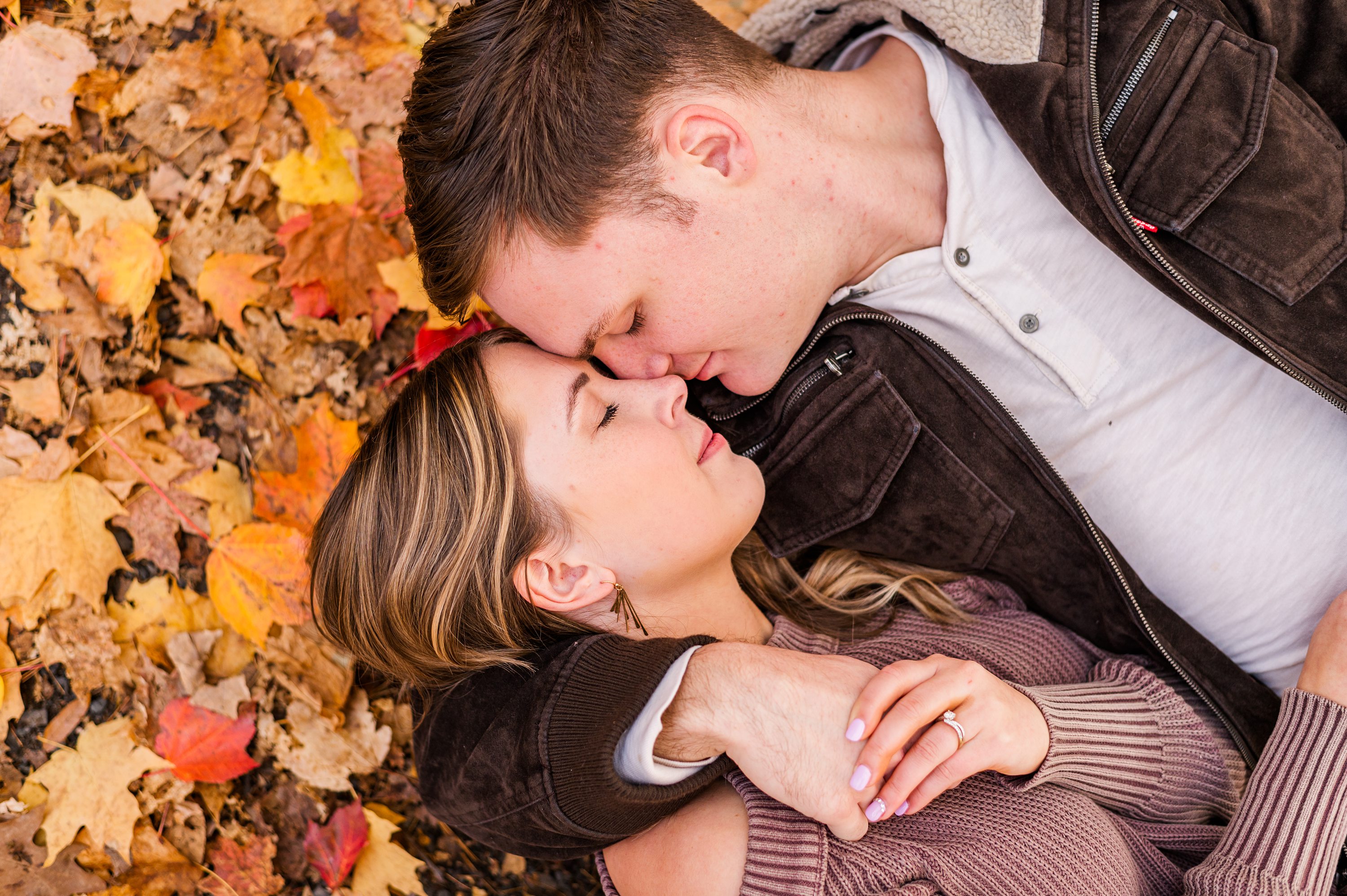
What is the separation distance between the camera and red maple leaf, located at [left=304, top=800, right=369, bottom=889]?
2721 millimetres

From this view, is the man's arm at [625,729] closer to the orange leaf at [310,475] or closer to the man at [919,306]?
the man at [919,306]

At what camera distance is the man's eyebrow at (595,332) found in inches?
85.0

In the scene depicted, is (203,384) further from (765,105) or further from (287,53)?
(765,105)

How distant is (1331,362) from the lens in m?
2.22

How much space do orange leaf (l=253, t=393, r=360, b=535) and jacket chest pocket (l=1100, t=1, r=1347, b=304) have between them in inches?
92.1

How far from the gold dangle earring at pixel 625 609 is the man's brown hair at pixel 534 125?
31.7 inches

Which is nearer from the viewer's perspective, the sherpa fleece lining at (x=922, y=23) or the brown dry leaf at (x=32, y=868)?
the sherpa fleece lining at (x=922, y=23)

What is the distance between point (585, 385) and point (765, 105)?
84 cm

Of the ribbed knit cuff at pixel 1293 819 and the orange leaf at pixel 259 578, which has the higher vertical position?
the ribbed knit cuff at pixel 1293 819

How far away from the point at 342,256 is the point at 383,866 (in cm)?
186

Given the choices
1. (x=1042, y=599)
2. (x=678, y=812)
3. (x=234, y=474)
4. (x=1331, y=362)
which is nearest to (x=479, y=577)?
(x=678, y=812)

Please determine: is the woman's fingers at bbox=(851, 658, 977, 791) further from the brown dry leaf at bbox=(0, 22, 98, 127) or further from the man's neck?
the brown dry leaf at bbox=(0, 22, 98, 127)

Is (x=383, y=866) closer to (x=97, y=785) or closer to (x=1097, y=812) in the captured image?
(x=97, y=785)

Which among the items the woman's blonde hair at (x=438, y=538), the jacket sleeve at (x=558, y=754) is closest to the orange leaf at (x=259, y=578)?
the woman's blonde hair at (x=438, y=538)
